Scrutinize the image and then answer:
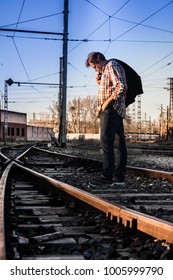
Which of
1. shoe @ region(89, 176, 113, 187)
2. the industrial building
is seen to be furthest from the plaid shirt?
the industrial building

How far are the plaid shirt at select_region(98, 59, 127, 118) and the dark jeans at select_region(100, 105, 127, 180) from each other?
0.39 feet

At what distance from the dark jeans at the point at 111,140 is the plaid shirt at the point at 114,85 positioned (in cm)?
12

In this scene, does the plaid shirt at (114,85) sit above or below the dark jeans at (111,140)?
above

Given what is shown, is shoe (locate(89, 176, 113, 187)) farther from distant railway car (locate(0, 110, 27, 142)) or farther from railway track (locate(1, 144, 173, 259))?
distant railway car (locate(0, 110, 27, 142))

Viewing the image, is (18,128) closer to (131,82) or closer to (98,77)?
(98,77)

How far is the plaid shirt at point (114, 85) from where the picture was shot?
5199mm

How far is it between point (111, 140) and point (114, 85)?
2.39 ft

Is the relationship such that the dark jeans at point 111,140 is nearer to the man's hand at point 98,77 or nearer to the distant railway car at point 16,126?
the man's hand at point 98,77

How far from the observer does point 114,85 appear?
5211mm

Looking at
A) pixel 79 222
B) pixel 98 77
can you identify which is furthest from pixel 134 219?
pixel 98 77

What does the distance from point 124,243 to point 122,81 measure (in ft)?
10.1

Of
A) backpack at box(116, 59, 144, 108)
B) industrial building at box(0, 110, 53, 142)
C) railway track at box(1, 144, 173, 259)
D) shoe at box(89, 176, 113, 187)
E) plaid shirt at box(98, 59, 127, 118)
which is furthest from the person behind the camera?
industrial building at box(0, 110, 53, 142)

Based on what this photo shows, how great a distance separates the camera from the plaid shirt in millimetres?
5199

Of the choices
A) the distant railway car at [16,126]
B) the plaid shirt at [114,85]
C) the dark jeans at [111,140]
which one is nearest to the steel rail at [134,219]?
the dark jeans at [111,140]
